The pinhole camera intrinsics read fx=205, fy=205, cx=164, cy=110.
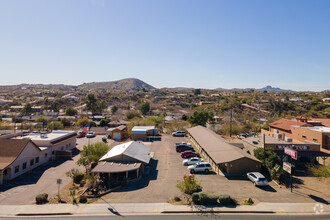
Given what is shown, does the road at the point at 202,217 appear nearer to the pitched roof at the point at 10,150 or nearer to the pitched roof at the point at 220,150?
the pitched roof at the point at 220,150

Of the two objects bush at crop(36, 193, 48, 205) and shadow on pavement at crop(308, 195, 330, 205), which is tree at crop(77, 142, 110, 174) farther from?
shadow on pavement at crop(308, 195, 330, 205)

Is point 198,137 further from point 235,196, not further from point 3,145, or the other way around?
point 3,145

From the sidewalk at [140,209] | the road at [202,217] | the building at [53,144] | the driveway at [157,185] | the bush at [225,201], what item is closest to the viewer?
the road at [202,217]

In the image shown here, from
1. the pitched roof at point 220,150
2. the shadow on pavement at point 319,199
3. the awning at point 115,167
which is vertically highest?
the pitched roof at point 220,150

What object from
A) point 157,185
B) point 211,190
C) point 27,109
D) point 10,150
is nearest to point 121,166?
point 157,185

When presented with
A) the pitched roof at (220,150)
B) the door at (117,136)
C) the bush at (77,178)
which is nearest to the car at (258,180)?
the pitched roof at (220,150)

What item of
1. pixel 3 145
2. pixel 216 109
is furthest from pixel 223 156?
pixel 216 109
